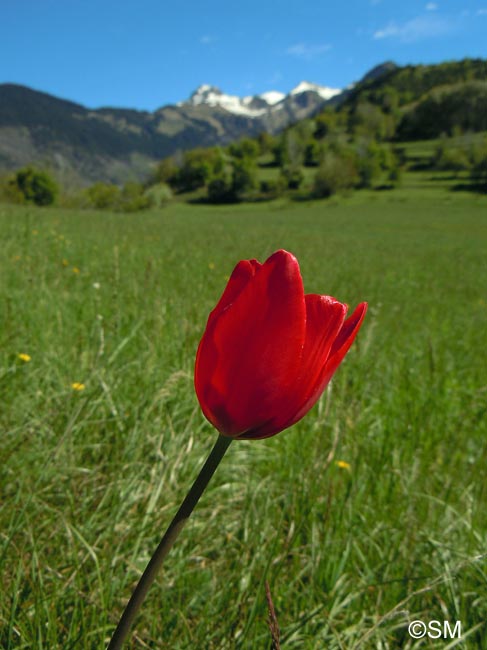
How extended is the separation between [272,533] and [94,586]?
0.50 metres

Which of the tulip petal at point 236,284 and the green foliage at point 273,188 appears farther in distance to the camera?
the green foliage at point 273,188

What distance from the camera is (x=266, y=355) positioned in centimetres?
49

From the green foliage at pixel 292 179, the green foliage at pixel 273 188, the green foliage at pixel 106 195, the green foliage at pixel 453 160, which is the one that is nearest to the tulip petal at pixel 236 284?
the green foliage at pixel 273 188

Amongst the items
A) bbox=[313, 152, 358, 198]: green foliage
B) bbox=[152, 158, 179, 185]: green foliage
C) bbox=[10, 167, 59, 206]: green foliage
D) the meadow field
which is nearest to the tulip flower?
the meadow field

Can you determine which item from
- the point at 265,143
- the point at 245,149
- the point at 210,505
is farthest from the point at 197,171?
the point at 210,505

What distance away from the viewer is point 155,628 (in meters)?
1.00

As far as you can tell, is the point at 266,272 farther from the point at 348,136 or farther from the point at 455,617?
the point at 348,136

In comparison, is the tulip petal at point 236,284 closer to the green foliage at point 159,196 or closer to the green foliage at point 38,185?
the green foliage at point 159,196

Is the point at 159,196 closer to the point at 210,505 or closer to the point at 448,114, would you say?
the point at 448,114

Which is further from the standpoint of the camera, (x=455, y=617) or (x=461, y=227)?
(x=461, y=227)

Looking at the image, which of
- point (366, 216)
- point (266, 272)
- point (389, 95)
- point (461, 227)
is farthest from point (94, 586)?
point (389, 95)
